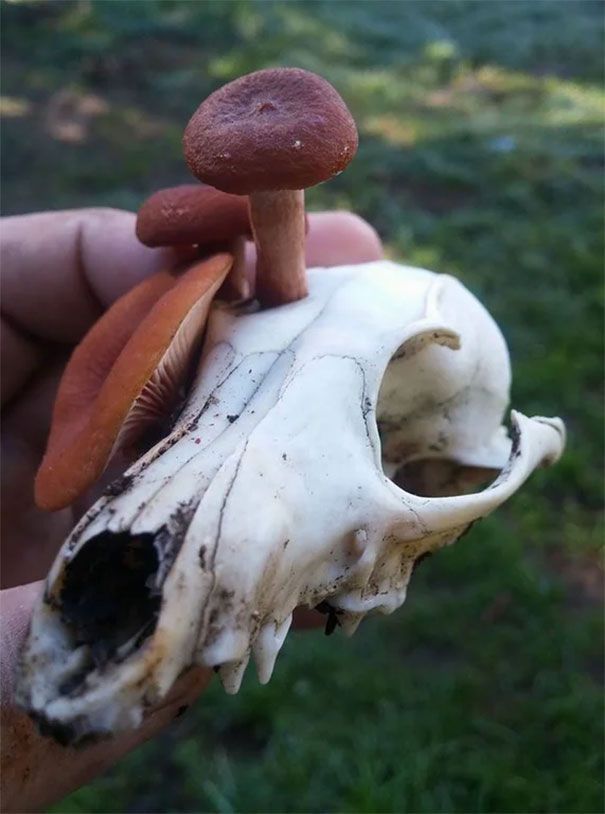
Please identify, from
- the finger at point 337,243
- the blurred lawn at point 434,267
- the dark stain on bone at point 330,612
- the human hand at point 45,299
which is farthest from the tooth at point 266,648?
the blurred lawn at point 434,267

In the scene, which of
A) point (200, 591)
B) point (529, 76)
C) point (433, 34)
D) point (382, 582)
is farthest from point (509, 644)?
point (433, 34)

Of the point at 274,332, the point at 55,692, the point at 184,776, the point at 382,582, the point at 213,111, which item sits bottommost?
the point at 184,776

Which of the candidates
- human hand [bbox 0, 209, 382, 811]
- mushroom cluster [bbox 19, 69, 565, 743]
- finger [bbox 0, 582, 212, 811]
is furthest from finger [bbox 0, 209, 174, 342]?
finger [bbox 0, 582, 212, 811]

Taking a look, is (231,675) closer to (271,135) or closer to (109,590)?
(109,590)

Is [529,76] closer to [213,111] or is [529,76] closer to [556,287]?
[556,287]

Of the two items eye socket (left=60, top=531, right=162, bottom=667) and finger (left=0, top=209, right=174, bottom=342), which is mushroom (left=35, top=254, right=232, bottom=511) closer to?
eye socket (left=60, top=531, right=162, bottom=667)

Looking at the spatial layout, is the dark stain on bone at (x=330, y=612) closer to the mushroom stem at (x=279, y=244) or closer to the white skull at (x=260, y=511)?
→ the white skull at (x=260, y=511)
